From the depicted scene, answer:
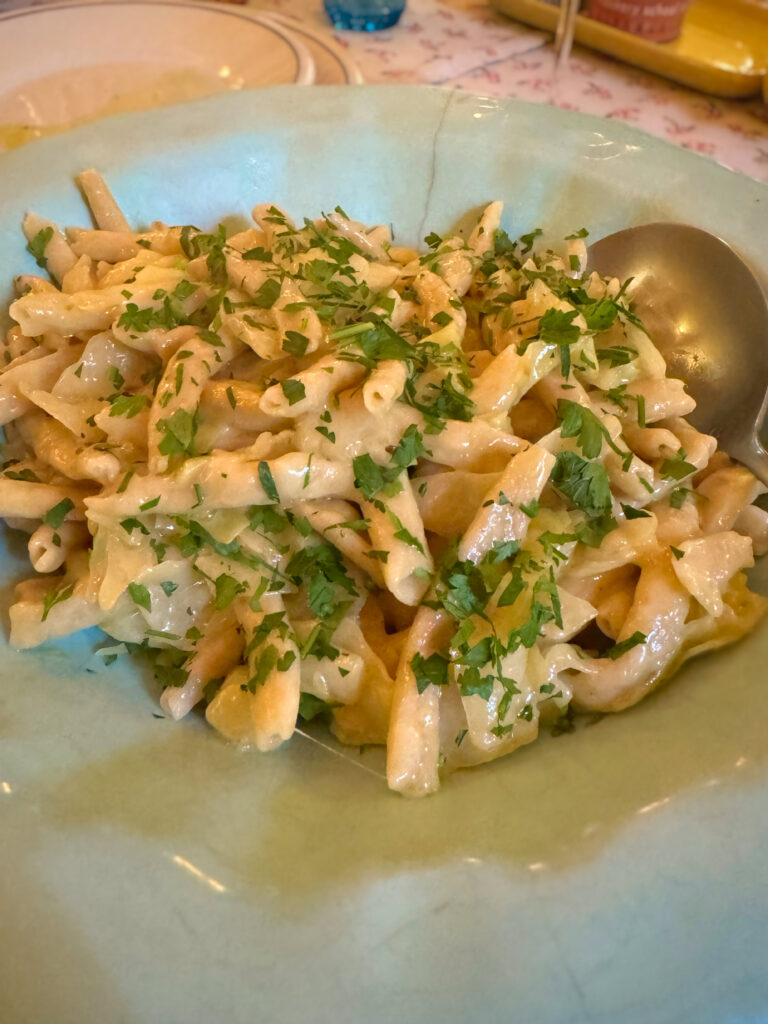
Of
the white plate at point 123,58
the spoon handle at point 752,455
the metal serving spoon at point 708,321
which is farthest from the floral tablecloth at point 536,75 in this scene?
the spoon handle at point 752,455

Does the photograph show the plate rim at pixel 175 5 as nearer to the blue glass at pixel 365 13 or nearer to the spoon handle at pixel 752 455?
the blue glass at pixel 365 13

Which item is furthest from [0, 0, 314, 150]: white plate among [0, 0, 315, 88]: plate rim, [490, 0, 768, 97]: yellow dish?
[490, 0, 768, 97]: yellow dish

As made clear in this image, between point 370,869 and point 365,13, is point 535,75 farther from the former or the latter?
point 370,869

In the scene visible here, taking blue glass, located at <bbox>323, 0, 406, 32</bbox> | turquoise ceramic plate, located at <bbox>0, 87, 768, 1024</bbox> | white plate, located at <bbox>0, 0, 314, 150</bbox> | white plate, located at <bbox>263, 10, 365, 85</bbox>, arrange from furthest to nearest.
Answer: blue glass, located at <bbox>323, 0, 406, 32</bbox>
white plate, located at <bbox>0, 0, 314, 150</bbox>
white plate, located at <bbox>263, 10, 365, 85</bbox>
turquoise ceramic plate, located at <bbox>0, 87, 768, 1024</bbox>

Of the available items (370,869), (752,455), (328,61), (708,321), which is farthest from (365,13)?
(370,869)

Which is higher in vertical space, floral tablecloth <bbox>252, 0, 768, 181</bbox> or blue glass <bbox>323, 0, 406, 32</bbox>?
blue glass <bbox>323, 0, 406, 32</bbox>

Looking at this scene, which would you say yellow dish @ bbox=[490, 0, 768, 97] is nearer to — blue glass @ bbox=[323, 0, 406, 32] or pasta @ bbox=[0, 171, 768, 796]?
blue glass @ bbox=[323, 0, 406, 32]
